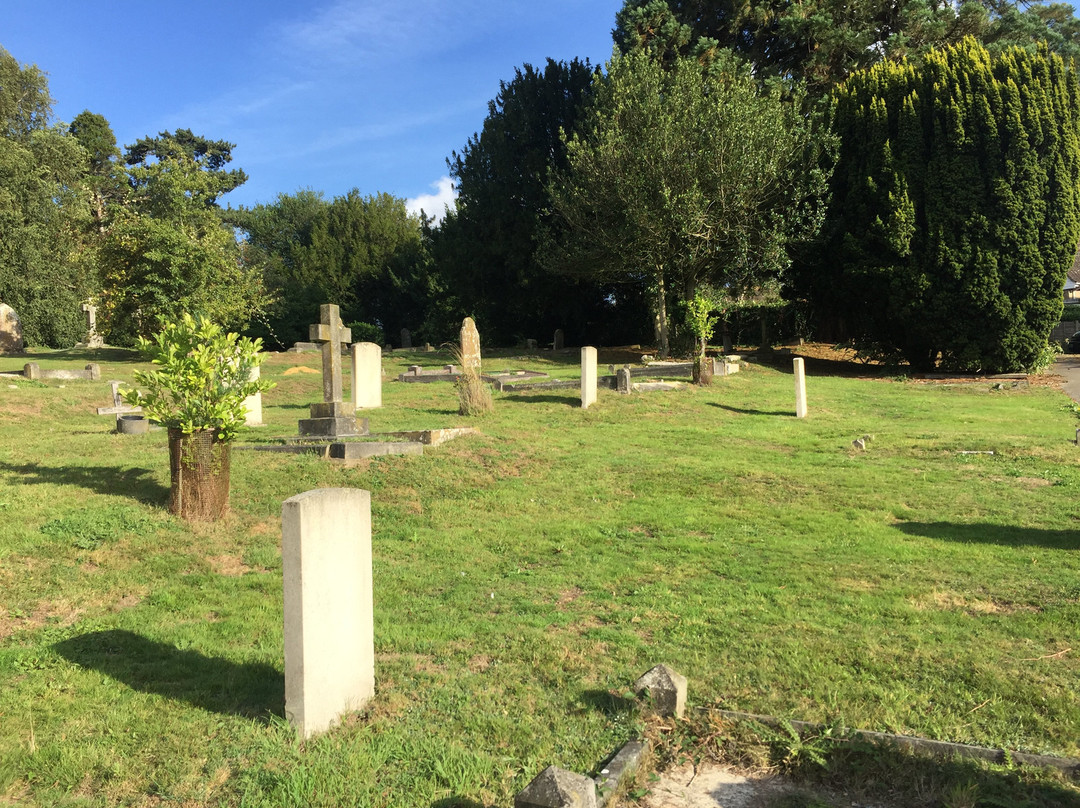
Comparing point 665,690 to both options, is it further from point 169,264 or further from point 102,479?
point 169,264

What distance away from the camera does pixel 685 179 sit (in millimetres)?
23266

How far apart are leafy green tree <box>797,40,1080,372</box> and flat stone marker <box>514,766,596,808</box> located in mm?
22888

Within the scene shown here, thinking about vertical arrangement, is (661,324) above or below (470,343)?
above

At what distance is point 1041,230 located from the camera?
21641mm

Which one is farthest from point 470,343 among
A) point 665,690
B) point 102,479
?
point 665,690

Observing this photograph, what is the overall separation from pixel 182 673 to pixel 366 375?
35.6 ft

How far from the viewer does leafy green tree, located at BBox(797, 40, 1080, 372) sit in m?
21.4

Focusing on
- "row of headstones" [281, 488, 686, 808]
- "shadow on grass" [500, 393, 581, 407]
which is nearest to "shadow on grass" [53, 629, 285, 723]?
"row of headstones" [281, 488, 686, 808]

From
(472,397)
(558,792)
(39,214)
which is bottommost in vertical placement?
(558,792)

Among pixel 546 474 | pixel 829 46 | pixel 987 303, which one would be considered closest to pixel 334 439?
pixel 546 474

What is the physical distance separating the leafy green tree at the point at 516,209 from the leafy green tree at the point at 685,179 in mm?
5510

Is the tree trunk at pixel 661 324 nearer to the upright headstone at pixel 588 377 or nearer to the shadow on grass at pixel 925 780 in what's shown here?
the upright headstone at pixel 588 377

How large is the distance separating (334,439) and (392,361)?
1704 centimetres

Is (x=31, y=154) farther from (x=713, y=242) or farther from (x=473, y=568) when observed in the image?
(x=473, y=568)
